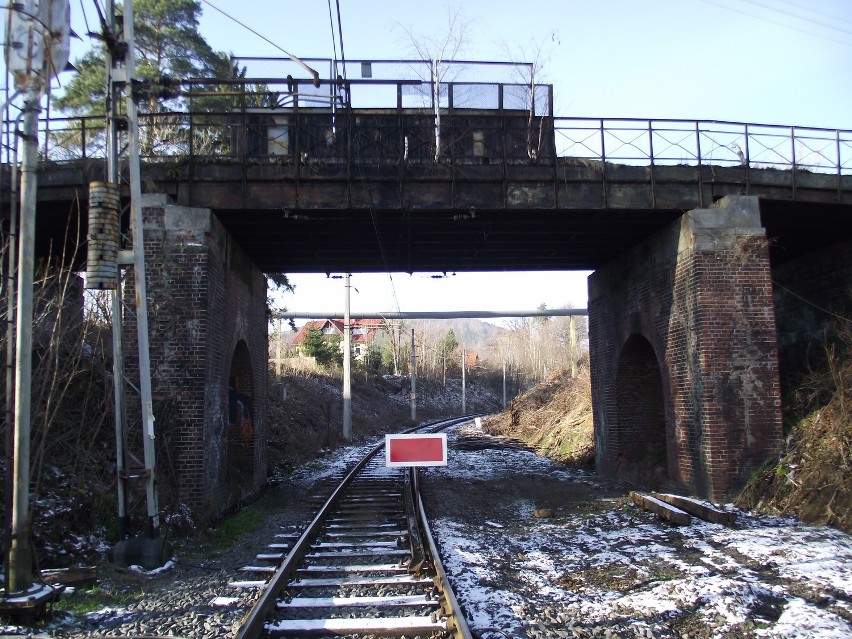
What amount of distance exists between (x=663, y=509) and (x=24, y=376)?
8.65m

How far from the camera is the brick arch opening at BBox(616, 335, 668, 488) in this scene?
1462 centimetres

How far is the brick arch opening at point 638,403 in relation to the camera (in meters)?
14.6

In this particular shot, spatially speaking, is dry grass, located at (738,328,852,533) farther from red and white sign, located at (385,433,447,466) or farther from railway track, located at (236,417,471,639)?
red and white sign, located at (385,433,447,466)

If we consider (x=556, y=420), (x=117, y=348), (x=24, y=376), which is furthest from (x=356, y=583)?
(x=556, y=420)

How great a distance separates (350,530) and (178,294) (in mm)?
4669

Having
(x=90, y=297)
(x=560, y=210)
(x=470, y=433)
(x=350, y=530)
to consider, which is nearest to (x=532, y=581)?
(x=350, y=530)

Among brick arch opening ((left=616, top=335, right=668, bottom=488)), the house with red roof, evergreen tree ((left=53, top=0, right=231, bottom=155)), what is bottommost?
brick arch opening ((left=616, top=335, right=668, bottom=488))

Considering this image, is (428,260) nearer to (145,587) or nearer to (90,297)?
(90,297)

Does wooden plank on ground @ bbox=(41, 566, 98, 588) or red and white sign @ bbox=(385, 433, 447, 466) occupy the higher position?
red and white sign @ bbox=(385, 433, 447, 466)

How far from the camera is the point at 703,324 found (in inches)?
437

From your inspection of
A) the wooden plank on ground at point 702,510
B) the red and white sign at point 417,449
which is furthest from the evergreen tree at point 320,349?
the red and white sign at point 417,449

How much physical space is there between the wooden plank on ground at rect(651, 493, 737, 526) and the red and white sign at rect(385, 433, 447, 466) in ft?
17.3

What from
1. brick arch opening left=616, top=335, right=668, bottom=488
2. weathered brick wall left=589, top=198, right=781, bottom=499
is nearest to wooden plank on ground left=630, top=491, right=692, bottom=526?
weathered brick wall left=589, top=198, right=781, bottom=499

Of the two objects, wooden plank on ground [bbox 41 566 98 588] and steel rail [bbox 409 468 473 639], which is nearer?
steel rail [bbox 409 468 473 639]
